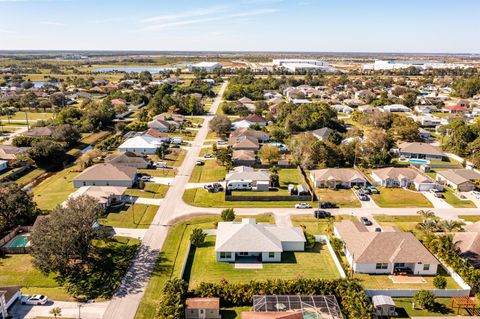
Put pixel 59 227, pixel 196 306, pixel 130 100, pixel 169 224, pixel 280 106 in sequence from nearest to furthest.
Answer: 1. pixel 196 306
2. pixel 59 227
3. pixel 169 224
4. pixel 280 106
5. pixel 130 100

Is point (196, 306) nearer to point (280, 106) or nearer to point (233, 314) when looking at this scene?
point (233, 314)

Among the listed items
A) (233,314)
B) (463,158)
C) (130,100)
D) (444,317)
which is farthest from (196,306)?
(130,100)

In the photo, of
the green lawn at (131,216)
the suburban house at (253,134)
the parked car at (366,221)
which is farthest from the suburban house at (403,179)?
the green lawn at (131,216)

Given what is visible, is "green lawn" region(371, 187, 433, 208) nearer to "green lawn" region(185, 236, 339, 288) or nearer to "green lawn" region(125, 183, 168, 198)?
"green lawn" region(185, 236, 339, 288)

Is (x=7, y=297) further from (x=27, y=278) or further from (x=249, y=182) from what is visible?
→ (x=249, y=182)

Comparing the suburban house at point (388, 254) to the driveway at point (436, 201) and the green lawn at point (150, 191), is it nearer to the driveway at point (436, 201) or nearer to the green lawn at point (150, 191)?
the driveway at point (436, 201)

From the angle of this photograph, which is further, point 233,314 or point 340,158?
point 340,158

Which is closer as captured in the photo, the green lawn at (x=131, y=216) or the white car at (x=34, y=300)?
the white car at (x=34, y=300)
